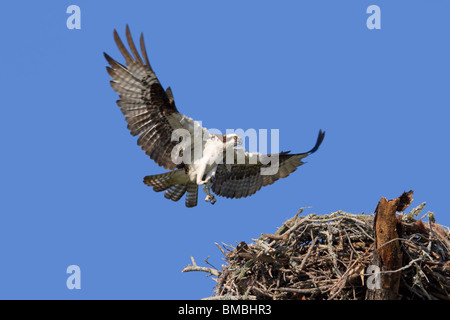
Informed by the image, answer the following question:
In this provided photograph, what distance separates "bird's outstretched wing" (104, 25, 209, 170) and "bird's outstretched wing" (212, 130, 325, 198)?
45.8 inches

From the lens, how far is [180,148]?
1043cm

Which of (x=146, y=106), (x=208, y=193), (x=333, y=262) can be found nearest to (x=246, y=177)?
(x=208, y=193)

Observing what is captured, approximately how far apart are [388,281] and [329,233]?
1109 mm

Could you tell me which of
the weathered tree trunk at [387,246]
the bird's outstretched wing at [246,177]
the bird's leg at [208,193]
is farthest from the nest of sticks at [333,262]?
the bird's outstretched wing at [246,177]

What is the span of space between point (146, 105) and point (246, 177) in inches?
89.0

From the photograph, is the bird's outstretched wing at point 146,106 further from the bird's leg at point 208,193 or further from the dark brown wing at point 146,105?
the bird's leg at point 208,193

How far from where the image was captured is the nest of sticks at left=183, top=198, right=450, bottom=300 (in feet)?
25.1

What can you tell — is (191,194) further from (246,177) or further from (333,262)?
(333,262)

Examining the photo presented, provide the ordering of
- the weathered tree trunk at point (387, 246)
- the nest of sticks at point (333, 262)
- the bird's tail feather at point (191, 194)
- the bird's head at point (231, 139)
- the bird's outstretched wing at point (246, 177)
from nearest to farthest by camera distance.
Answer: the weathered tree trunk at point (387, 246) < the nest of sticks at point (333, 262) < the bird's head at point (231, 139) < the bird's tail feather at point (191, 194) < the bird's outstretched wing at point (246, 177)

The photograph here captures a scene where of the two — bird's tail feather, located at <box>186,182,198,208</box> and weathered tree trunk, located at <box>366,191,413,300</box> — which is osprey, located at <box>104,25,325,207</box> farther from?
weathered tree trunk, located at <box>366,191,413,300</box>

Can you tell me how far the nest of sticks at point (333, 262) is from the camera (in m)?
7.64

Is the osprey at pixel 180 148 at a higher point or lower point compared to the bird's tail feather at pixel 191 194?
higher
